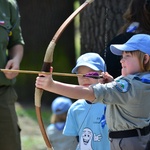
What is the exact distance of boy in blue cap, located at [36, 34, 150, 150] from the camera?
286 centimetres

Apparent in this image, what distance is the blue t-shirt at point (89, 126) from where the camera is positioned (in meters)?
3.49

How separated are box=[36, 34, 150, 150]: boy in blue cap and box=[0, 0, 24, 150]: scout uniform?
97 cm

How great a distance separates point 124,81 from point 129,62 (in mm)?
136

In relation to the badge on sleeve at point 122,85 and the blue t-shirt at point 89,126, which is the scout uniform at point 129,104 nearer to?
the badge on sleeve at point 122,85

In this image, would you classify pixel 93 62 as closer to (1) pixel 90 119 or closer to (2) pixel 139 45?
(1) pixel 90 119

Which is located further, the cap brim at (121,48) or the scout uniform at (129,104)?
the cap brim at (121,48)

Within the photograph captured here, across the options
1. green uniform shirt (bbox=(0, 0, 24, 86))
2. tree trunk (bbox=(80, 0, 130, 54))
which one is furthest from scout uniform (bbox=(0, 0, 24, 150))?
tree trunk (bbox=(80, 0, 130, 54))

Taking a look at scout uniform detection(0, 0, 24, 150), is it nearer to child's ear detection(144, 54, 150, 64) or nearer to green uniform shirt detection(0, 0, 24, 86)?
green uniform shirt detection(0, 0, 24, 86)

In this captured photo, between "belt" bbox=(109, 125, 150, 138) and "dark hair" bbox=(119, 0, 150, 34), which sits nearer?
"belt" bbox=(109, 125, 150, 138)

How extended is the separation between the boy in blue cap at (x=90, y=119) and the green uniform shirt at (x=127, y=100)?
0.36m

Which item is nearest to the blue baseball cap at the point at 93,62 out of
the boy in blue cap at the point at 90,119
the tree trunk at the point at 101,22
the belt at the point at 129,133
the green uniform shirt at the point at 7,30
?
the boy in blue cap at the point at 90,119

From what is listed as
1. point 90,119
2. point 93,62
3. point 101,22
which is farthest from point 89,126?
point 101,22

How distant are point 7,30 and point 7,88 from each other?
0.40 metres

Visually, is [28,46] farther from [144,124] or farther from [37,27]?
[144,124]
